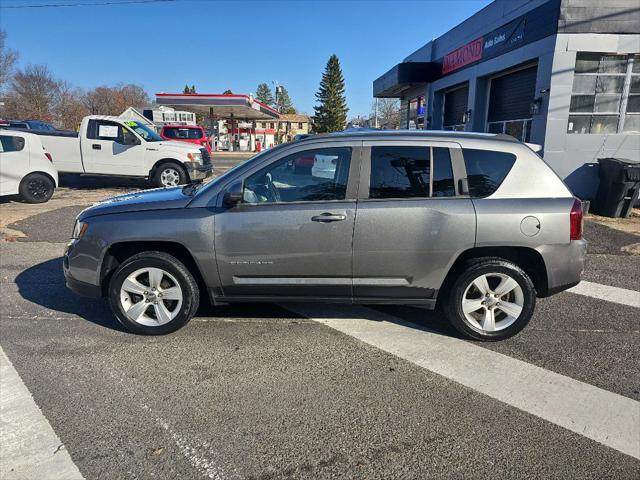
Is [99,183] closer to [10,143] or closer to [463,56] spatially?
[10,143]

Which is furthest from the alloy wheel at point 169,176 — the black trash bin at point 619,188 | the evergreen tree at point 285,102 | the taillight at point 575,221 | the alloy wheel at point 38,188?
the evergreen tree at point 285,102

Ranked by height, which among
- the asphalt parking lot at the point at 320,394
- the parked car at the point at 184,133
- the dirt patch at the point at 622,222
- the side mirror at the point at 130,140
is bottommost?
the asphalt parking lot at the point at 320,394

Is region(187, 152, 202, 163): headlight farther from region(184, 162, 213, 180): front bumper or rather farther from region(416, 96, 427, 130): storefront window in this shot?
region(416, 96, 427, 130): storefront window

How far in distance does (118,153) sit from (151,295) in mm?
A: 10373

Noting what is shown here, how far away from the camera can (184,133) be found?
973 inches

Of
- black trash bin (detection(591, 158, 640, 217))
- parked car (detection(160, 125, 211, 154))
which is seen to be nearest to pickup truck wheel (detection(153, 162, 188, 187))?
black trash bin (detection(591, 158, 640, 217))

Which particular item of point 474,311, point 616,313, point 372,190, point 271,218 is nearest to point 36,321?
point 271,218

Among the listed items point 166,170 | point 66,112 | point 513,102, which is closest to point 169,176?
point 166,170

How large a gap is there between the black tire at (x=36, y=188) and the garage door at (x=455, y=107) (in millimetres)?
14528

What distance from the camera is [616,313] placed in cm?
455

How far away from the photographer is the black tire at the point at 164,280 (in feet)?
12.6

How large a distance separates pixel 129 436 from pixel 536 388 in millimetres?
2734

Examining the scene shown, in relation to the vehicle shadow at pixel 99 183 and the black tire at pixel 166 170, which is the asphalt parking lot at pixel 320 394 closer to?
the black tire at pixel 166 170

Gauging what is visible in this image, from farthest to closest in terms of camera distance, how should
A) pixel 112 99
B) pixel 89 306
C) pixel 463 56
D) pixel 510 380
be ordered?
pixel 112 99
pixel 463 56
pixel 89 306
pixel 510 380
